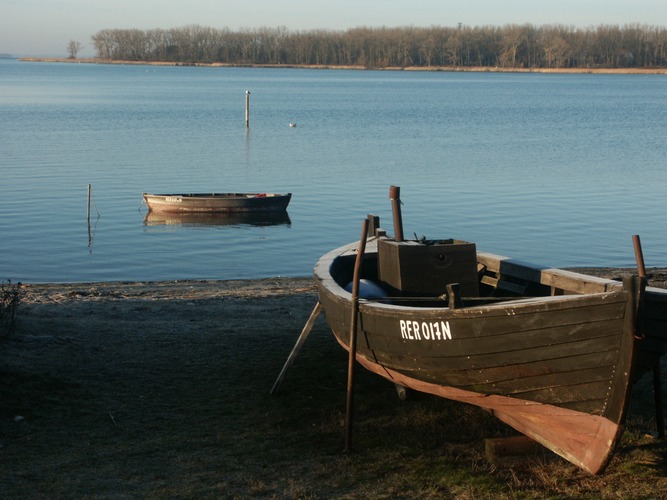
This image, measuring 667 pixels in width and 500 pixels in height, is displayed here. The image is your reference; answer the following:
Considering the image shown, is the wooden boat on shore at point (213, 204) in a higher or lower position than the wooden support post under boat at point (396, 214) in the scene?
lower

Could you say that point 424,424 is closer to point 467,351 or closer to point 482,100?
point 467,351

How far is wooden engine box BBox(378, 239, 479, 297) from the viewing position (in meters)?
9.41

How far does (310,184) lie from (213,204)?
28.7ft

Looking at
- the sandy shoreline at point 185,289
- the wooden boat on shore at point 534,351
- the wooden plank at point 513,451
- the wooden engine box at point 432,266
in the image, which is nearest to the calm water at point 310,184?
the sandy shoreline at point 185,289

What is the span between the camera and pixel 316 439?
830 centimetres

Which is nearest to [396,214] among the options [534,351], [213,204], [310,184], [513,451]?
[513,451]

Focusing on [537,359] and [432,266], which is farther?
[432,266]

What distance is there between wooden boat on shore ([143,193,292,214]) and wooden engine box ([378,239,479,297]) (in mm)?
18644

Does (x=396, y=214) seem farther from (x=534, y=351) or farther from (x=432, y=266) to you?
(x=534, y=351)

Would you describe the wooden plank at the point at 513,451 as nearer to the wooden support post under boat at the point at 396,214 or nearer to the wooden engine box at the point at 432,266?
the wooden engine box at the point at 432,266

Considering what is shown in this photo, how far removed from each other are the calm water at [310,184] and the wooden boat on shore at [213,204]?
53cm

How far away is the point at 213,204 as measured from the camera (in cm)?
2794

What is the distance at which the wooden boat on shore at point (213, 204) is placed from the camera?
2783 centimetres

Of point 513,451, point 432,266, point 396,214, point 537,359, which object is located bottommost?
point 513,451
